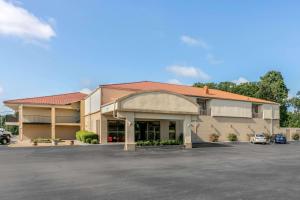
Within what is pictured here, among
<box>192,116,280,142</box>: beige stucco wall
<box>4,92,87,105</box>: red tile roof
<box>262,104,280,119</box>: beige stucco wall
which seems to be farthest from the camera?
<box>262,104,280,119</box>: beige stucco wall

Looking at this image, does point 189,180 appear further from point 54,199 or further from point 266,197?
point 54,199

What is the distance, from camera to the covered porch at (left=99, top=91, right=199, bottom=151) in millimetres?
31128

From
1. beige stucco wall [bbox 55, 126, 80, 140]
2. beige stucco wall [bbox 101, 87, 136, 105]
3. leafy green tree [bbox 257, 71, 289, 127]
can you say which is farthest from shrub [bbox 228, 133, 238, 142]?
leafy green tree [bbox 257, 71, 289, 127]

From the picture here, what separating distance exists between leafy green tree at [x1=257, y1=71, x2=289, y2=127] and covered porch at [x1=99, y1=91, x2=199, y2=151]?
35.9 meters

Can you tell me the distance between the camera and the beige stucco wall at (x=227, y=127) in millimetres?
43656

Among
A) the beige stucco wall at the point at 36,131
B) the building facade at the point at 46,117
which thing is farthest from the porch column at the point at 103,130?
the beige stucco wall at the point at 36,131

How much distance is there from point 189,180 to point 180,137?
2770 cm

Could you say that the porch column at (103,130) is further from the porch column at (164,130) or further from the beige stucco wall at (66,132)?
the beige stucco wall at (66,132)

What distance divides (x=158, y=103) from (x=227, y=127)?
55.7 ft

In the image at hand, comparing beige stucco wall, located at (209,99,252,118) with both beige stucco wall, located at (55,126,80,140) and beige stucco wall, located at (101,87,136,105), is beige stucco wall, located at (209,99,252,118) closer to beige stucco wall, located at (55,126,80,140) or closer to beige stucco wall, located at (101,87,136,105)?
beige stucco wall, located at (101,87,136,105)

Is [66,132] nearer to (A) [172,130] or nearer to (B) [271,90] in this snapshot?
(A) [172,130]

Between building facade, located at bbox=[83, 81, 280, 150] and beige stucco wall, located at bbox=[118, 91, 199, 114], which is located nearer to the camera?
beige stucco wall, located at bbox=[118, 91, 199, 114]

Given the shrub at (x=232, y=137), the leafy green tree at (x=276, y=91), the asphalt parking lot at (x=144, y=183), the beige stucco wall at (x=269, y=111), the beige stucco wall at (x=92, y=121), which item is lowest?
the shrub at (x=232, y=137)

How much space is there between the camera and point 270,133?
172 ft
